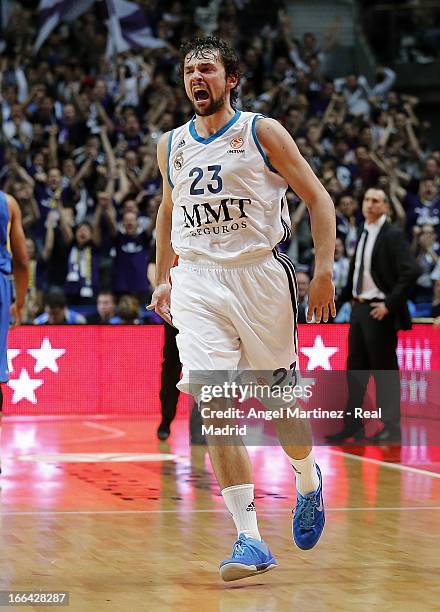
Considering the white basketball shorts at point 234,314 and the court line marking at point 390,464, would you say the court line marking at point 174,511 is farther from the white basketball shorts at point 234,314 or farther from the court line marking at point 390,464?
the white basketball shorts at point 234,314

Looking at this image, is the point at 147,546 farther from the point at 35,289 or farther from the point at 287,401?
the point at 35,289

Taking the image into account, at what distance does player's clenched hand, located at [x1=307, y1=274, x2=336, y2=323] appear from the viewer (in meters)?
4.89

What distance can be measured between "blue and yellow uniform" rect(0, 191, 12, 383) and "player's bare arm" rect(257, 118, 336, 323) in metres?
2.92

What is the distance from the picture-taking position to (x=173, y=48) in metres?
19.5

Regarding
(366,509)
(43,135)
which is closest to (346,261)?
(43,135)

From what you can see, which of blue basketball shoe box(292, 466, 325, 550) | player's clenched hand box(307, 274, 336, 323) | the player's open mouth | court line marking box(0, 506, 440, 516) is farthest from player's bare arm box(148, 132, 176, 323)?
court line marking box(0, 506, 440, 516)

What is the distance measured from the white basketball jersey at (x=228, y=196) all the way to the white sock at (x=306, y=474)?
3.04 ft

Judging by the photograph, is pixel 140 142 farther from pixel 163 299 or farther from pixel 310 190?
pixel 310 190

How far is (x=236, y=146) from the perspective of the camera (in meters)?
5.04

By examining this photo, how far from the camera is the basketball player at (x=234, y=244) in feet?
16.1

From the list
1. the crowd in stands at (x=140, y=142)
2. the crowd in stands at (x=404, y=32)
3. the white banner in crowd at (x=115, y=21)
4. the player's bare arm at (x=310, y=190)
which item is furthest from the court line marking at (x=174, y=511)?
the crowd in stands at (x=404, y=32)

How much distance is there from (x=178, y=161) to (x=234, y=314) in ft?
2.37

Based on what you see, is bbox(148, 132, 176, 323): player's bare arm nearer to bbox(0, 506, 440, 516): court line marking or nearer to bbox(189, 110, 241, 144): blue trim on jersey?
bbox(189, 110, 241, 144): blue trim on jersey

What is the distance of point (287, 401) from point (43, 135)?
1245 centimetres
